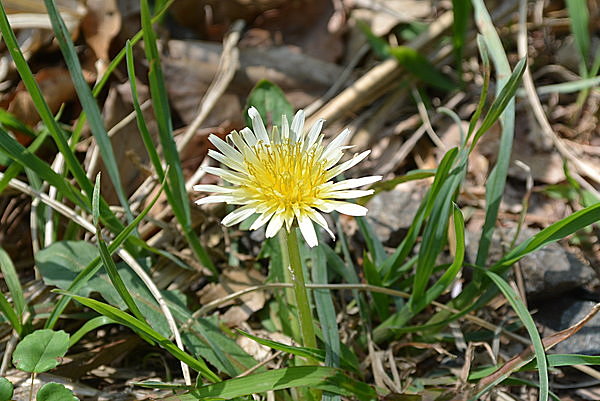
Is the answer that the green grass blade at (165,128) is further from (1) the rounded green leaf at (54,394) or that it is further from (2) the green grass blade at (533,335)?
(2) the green grass blade at (533,335)

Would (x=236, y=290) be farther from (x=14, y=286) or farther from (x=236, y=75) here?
(x=236, y=75)

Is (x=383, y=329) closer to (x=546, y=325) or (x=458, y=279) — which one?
(x=458, y=279)

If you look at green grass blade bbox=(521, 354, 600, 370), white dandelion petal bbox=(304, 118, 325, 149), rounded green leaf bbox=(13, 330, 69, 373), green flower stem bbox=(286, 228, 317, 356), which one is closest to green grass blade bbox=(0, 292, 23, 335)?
rounded green leaf bbox=(13, 330, 69, 373)

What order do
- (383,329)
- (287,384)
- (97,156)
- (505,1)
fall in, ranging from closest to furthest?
(287,384) < (383,329) < (97,156) < (505,1)

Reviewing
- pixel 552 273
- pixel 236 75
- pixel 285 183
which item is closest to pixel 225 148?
pixel 285 183

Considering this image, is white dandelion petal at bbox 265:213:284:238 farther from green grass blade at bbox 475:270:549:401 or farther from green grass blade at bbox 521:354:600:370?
green grass blade at bbox 521:354:600:370

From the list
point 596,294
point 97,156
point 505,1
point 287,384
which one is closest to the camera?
point 287,384

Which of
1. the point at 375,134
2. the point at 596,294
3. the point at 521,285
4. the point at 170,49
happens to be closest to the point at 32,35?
the point at 170,49
